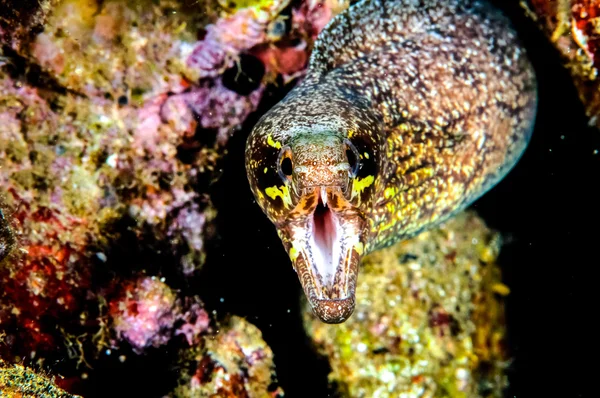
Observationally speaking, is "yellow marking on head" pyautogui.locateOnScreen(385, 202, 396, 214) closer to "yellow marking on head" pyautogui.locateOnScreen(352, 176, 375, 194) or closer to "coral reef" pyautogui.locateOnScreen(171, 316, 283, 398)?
"yellow marking on head" pyautogui.locateOnScreen(352, 176, 375, 194)

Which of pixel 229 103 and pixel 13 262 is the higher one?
pixel 229 103

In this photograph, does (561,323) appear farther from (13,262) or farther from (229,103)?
(13,262)

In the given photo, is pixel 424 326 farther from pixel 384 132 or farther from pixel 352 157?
pixel 352 157

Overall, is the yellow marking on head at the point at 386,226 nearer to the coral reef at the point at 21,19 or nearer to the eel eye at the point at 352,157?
the eel eye at the point at 352,157

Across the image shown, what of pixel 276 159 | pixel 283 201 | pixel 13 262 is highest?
pixel 276 159

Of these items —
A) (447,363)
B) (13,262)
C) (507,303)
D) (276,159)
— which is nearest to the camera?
(276,159)

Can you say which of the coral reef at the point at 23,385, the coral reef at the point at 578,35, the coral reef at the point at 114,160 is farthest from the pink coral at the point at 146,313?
the coral reef at the point at 578,35

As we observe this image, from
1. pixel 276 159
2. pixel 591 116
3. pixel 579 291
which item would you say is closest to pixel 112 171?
pixel 276 159

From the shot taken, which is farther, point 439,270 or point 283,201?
point 439,270
